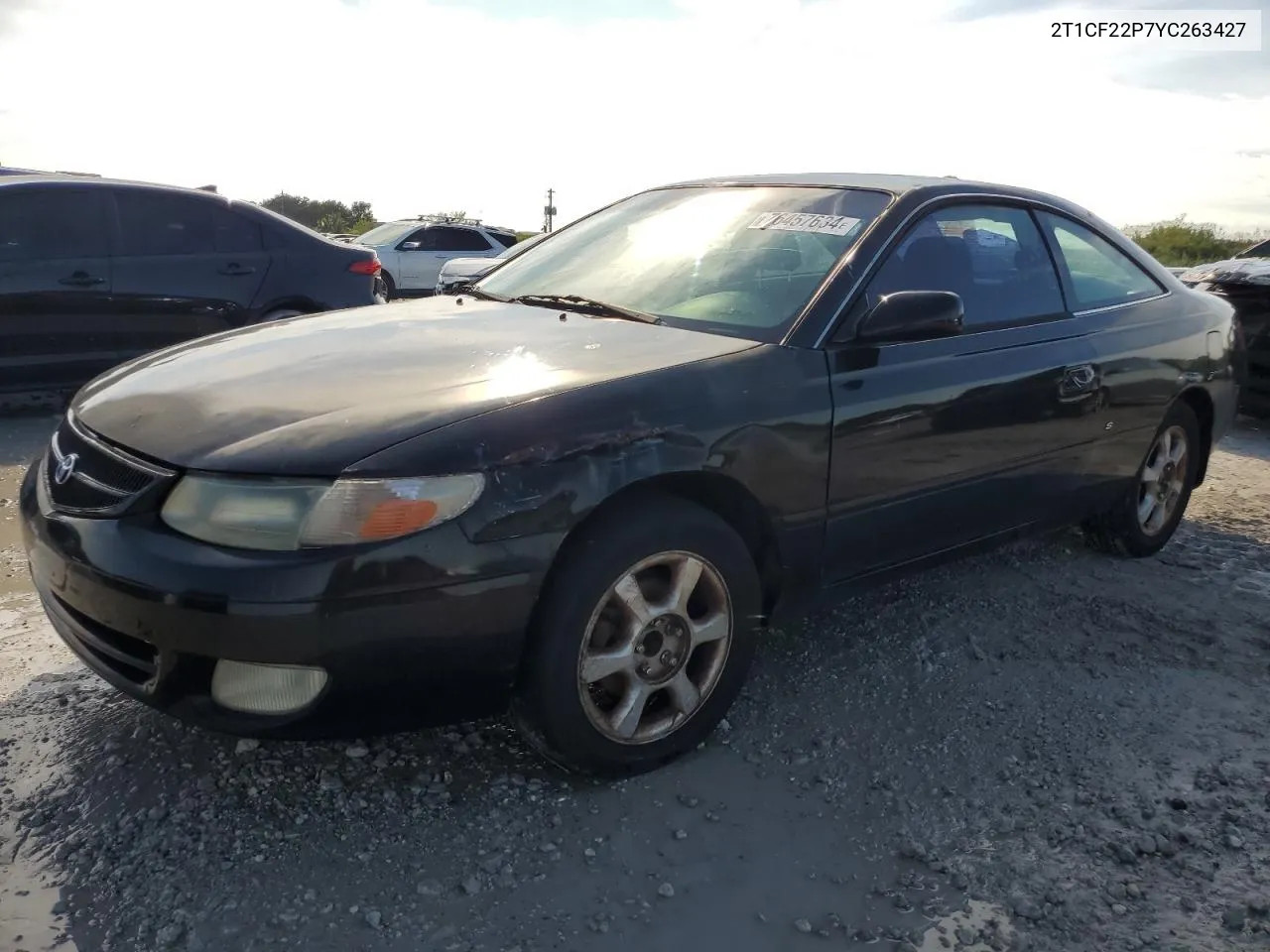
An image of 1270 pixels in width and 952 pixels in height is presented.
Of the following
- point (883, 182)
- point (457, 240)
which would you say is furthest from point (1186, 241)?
point (883, 182)

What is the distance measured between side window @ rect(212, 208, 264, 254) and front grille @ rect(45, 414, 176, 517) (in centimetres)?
420

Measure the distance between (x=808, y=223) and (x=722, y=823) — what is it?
1843 mm

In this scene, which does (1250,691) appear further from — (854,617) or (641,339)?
(641,339)

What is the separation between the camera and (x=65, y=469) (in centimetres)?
256

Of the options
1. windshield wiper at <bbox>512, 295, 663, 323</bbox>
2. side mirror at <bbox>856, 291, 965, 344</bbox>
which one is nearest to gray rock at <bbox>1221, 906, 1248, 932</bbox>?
side mirror at <bbox>856, 291, 965, 344</bbox>

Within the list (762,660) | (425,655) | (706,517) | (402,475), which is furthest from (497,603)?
(762,660)

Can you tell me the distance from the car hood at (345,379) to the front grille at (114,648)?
41 cm

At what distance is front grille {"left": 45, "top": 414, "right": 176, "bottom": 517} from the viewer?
7.66 ft

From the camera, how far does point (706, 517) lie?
2.67m

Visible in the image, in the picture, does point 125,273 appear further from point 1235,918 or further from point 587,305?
point 1235,918

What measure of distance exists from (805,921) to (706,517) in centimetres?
96

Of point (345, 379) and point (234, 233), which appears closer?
point (345, 379)

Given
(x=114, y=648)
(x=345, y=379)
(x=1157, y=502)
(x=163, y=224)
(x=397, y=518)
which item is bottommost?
(x=1157, y=502)

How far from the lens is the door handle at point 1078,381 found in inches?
143
